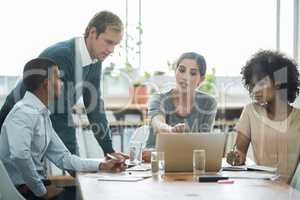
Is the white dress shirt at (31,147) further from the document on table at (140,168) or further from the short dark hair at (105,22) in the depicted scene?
the short dark hair at (105,22)

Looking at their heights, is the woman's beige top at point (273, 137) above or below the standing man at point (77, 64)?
below

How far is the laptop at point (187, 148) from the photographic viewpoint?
8.71ft

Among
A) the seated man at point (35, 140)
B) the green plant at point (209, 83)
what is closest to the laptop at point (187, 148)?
the seated man at point (35, 140)

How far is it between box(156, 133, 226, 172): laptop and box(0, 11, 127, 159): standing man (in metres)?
0.53

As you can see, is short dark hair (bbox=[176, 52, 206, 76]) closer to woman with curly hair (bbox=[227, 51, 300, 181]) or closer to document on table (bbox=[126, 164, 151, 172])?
woman with curly hair (bbox=[227, 51, 300, 181])

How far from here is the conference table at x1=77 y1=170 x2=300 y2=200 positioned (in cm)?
202

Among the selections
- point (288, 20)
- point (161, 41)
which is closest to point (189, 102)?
point (161, 41)

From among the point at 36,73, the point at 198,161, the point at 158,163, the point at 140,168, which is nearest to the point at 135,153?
the point at 140,168

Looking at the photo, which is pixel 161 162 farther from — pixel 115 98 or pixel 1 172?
pixel 115 98

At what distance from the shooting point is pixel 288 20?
18.1 feet

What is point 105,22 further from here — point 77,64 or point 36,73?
point 36,73

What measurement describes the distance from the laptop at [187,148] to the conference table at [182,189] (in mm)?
176

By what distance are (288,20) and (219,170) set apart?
3165 millimetres

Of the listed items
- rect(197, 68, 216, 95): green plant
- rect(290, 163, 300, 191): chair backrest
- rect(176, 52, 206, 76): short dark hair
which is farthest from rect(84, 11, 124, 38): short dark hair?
rect(197, 68, 216, 95): green plant
